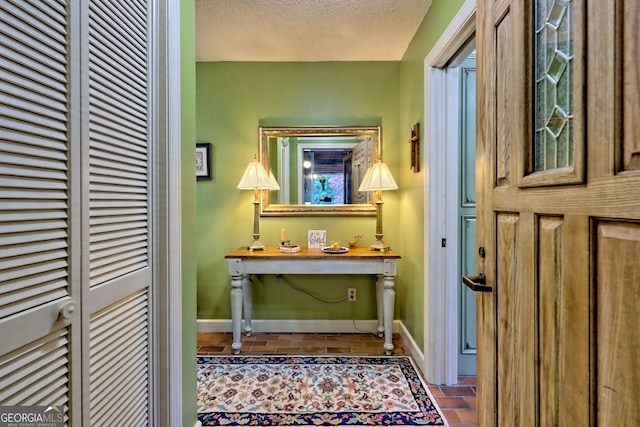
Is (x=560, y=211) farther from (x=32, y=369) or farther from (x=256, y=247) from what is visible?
(x=256, y=247)

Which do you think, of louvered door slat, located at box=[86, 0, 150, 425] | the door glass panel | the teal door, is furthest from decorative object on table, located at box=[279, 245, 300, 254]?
the door glass panel

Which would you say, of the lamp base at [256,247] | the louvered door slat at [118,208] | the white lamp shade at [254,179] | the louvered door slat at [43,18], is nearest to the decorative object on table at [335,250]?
the lamp base at [256,247]

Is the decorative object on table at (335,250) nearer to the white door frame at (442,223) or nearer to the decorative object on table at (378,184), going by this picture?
the decorative object on table at (378,184)

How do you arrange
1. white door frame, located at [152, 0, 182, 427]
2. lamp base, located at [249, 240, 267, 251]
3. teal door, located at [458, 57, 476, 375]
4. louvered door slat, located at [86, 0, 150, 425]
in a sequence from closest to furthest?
louvered door slat, located at [86, 0, 150, 425]
white door frame, located at [152, 0, 182, 427]
teal door, located at [458, 57, 476, 375]
lamp base, located at [249, 240, 267, 251]

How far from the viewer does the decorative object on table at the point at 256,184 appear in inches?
105

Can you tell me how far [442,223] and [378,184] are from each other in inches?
27.4

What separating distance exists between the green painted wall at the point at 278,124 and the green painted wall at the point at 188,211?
4.71 ft

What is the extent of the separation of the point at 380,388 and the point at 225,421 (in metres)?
0.96

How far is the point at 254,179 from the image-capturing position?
2.66 metres

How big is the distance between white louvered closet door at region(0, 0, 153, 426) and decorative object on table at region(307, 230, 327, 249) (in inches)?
70.8

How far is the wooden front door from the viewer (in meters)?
0.55

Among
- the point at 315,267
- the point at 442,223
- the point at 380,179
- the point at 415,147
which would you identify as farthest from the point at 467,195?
the point at 315,267

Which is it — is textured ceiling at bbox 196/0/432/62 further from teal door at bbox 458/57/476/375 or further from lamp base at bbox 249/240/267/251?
lamp base at bbox 249/240/267/251

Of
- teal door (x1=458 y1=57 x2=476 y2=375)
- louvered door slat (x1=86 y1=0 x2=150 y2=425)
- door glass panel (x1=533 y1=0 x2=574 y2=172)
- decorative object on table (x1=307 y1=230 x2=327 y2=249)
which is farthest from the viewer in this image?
decorative object on table (x1=307 y1=230 x2=327 y2=249)
